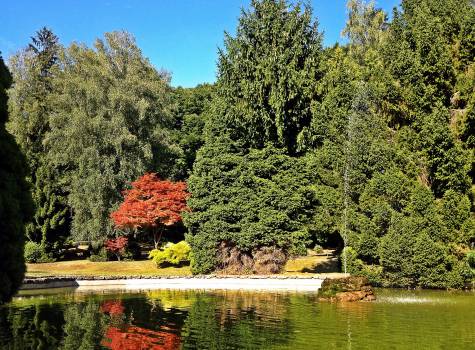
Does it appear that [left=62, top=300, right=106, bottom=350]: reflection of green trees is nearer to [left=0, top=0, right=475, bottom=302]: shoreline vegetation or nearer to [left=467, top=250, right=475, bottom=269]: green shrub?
[left=0, top=0, right=475, bottom=302]: shoreline vegetation

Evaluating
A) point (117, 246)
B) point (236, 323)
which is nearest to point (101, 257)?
point (117, 246)

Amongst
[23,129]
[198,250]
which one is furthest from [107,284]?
[23,129]

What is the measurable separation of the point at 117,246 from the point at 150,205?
4.83 m

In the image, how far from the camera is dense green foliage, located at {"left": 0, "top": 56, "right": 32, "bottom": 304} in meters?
13.7

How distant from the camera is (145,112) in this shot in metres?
43.4

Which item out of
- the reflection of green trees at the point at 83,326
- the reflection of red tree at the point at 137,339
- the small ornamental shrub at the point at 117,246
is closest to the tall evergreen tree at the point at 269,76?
the small ornamental shrub at the point at 117,246

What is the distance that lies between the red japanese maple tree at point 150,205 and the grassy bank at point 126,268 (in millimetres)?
3309

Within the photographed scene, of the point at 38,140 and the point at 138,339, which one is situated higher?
the point at 38,140

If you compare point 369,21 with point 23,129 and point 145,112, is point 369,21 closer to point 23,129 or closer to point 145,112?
point 145,112

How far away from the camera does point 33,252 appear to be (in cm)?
4153

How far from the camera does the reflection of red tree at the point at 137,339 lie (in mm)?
14797

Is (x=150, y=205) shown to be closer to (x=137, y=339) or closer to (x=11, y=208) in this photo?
(x=137, y=339)

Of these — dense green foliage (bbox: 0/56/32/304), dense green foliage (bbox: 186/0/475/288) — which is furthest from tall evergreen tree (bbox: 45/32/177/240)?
dense green foliage (bbox: 0/56/32/304)

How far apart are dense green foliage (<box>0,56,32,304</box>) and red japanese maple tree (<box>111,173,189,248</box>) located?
969 inches
